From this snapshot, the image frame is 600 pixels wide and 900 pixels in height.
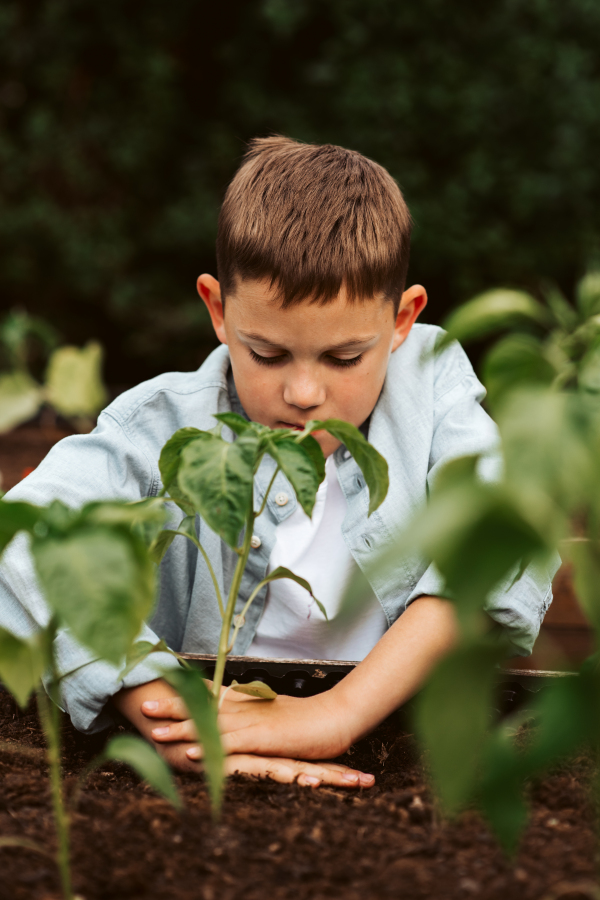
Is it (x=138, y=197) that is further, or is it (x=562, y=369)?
(x=138, y=197)

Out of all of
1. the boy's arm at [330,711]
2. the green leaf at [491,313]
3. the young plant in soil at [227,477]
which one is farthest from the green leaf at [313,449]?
the boy's arm at [330,711]

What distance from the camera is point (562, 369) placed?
603mm

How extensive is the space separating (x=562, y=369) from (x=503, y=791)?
300mm

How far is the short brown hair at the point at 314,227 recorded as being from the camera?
1.14 meters

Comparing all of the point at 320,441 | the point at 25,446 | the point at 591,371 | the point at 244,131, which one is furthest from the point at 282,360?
the point at 244,131

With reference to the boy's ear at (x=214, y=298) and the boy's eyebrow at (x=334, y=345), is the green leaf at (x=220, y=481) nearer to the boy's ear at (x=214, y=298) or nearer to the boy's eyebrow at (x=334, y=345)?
the boy's eyebrow at (x=334, y=345)

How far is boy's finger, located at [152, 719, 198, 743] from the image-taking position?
2.84 ft

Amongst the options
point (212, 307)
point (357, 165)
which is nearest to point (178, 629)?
point (212, 307)

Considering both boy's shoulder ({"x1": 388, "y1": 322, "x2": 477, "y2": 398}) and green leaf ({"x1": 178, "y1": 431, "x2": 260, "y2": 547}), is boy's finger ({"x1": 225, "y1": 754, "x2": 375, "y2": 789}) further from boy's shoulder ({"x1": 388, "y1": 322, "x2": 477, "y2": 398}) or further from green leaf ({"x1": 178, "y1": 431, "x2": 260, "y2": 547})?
boy's shoulder ({"x1": 388, "y1": 322, "x2": 477, "y2": 398})

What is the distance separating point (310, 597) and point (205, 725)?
2.85 feet

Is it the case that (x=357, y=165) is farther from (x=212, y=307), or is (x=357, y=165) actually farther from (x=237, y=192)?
(x=212, y=307)

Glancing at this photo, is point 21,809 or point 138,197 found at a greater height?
point 138,197

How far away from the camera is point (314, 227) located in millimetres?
1183

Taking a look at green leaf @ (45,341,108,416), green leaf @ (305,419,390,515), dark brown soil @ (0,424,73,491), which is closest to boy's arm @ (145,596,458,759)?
green leaf @ (305,419,390,515)
